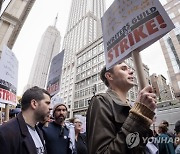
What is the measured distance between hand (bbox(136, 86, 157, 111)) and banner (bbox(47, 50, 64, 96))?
3834mm

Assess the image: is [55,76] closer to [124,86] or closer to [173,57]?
[124,86]

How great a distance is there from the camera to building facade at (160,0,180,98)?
74.0 ft

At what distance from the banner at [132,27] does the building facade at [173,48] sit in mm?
22959

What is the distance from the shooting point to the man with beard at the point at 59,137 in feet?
8.60

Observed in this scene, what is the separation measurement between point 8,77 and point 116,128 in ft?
9.93

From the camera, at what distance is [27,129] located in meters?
1.80

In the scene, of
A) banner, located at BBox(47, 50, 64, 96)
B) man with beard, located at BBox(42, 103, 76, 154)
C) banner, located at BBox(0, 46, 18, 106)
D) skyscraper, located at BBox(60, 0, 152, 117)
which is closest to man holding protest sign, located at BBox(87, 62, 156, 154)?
man with beard, located at BBox(42, 103, 76, 154)

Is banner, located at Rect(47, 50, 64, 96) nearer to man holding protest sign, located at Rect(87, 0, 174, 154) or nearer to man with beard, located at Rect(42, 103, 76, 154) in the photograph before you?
man with beard, located at Rect(42, 103, 76, 154)

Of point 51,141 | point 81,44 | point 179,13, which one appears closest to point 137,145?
point 51,141

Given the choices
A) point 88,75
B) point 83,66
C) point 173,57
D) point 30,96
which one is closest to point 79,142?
point 30,96

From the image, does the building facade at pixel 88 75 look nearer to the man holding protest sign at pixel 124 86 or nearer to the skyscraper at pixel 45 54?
the man holding protest sign at pixel 124 86

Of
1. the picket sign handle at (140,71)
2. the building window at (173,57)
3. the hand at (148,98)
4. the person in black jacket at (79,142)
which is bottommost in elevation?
the person in black jacket at (79,142)

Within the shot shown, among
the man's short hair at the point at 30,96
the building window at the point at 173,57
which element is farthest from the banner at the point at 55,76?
the building window at the point at 173,57

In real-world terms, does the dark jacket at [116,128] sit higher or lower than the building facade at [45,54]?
lower
